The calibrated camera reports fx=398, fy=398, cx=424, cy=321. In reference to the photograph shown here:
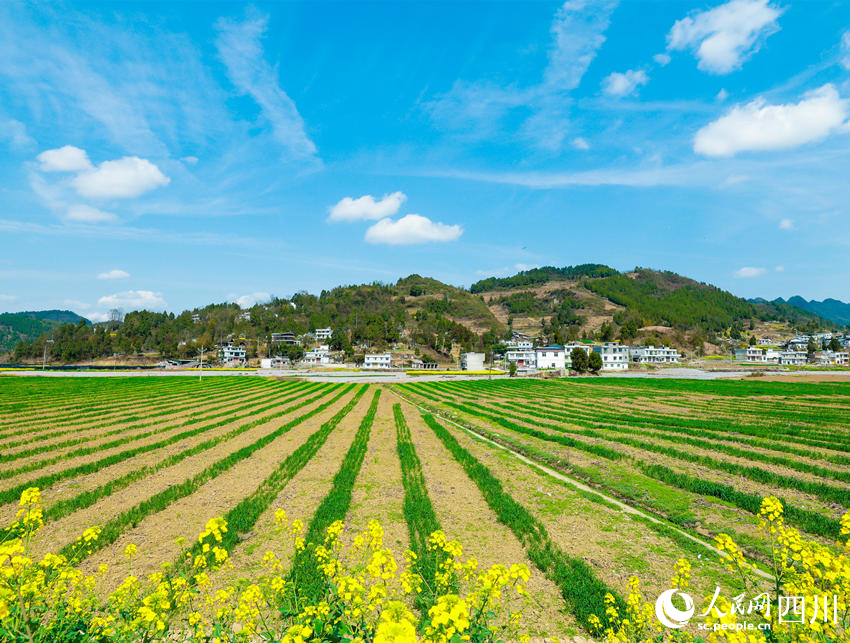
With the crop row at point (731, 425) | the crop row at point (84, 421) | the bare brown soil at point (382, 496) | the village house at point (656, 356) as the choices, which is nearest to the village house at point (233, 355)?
the crop row at point (84, 421)

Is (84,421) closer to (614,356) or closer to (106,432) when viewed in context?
(106,432)

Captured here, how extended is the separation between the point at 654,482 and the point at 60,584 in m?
16.9

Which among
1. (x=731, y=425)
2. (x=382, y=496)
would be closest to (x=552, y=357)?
(x=731, y=425)

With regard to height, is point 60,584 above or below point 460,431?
above

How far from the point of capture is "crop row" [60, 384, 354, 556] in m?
10.1

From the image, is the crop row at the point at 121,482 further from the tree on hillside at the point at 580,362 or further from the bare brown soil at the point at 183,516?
the tree on hillside at the point at 580,362

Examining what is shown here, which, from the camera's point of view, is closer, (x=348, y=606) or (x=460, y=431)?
(x=348, y=606)

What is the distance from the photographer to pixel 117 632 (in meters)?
4.64

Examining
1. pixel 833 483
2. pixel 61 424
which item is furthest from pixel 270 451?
pixel 833 483

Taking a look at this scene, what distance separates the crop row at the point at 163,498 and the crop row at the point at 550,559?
8.67 meters

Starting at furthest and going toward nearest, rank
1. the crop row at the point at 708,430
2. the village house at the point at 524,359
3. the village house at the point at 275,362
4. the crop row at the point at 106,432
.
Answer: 1. the village house at the point at 275,362
2. the village house at the point at 524,359
3. the crop row at the point at 106,432
4. the crop row at the point at 708,430

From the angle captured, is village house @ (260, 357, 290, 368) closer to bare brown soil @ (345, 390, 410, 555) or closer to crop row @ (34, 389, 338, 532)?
crop row @ (34, 389, 338, 532)

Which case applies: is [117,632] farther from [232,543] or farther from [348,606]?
[232,543]

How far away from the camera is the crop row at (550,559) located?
24.8 ft
